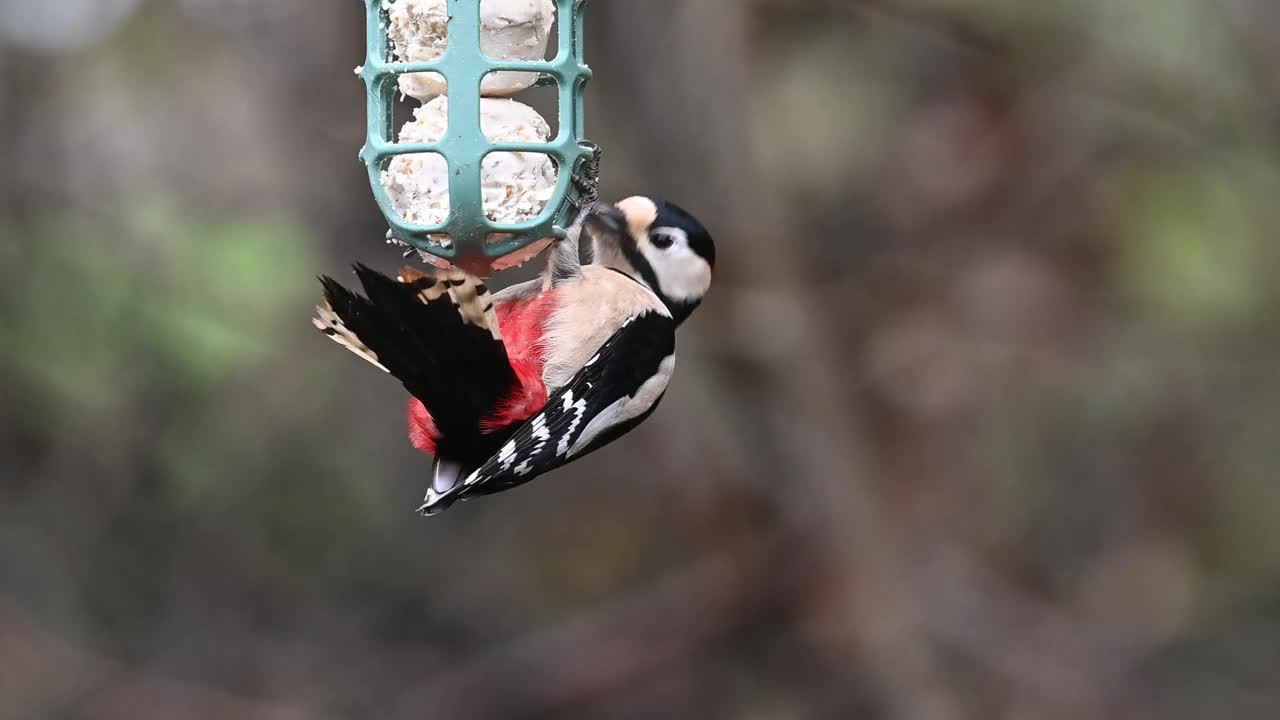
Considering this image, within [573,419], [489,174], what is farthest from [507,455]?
[489,174]

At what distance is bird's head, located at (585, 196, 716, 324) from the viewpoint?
301cm

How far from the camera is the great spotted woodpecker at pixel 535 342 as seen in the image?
258 centimetres

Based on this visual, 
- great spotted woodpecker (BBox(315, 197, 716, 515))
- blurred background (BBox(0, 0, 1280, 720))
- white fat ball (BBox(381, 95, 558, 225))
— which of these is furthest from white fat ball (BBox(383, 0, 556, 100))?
blurred background (BBox(0, 0, 1280, 720))

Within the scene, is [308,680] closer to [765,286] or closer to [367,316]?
[765,286]

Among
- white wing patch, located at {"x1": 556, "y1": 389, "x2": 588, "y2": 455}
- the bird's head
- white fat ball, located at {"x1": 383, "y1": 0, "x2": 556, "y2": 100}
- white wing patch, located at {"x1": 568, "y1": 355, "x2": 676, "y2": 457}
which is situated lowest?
white wing patch, located at {"x1": 568, "y1": 355, "x2": 676, "y2": 457}

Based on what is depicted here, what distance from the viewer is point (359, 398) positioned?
6691mm

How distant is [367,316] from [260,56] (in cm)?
369

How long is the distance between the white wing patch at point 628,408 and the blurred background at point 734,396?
6.78 ft

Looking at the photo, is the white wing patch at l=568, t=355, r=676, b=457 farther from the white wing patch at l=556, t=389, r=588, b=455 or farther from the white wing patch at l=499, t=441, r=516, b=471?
the white wing patch at l=499, t=441, r=516, b=471

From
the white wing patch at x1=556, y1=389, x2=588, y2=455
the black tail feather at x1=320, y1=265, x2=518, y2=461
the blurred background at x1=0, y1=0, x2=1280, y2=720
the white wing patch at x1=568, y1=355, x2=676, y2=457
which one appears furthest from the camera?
the blurred background at x1=0, y1=0, x2=1280, y2=720

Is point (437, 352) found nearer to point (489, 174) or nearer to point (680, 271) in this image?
point (489, 174)

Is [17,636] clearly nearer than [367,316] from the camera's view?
No

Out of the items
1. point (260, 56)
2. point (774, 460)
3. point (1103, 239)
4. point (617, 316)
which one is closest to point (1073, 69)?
point (1103, 239)

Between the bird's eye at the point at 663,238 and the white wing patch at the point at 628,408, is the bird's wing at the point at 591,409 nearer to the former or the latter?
the white wing patch at the point at 628,408
